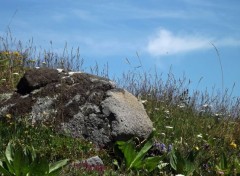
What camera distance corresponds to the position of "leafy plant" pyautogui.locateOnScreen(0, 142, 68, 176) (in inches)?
170

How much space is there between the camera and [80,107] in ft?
20.8

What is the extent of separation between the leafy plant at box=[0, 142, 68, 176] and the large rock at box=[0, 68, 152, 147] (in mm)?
1413

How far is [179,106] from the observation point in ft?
32.3

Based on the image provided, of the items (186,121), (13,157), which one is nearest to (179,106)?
(186,121)

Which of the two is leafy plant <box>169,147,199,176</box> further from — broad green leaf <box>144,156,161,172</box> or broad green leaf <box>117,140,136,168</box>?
broad green leaf <box>117,140,136,168</box>

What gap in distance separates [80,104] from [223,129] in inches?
136

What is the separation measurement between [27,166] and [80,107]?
2043 millimetres

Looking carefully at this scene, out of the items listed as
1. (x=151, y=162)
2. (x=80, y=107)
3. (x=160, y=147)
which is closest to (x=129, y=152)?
(x=151, y=162)

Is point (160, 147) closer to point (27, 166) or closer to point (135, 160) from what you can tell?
point (135, 160)

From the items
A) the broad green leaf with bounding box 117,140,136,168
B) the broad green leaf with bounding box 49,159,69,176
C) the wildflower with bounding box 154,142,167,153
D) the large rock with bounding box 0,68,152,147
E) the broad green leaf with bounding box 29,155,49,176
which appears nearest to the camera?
the broad green leaf with bounding box 29,155,49,176

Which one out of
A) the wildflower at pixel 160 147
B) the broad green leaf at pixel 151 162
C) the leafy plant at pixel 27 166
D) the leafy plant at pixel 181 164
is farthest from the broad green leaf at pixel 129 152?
the leafy plant at pixel 27 166

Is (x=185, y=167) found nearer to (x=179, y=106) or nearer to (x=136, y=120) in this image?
(x=136, y=120)

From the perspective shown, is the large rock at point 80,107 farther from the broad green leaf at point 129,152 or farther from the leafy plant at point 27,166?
the leafy plant at point 27,166

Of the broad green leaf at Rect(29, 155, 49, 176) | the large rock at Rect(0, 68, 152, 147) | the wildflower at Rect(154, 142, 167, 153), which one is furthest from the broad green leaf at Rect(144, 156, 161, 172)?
the broad green leaf at Rect(29, 155, 49, 176)
